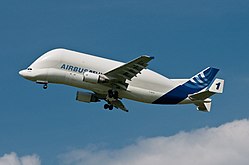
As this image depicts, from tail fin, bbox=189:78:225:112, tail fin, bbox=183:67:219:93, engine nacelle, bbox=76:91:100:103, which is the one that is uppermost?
tail fin, bbox=183:67:219:93

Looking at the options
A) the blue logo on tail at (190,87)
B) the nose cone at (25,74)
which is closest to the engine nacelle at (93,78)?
the nose cone at (25,74)

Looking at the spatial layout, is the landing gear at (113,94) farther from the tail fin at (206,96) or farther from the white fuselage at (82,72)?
the tail fin at (206,96)

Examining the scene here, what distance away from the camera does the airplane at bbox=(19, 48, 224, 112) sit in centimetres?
10594

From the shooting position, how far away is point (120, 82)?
108m

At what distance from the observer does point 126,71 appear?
10606cm

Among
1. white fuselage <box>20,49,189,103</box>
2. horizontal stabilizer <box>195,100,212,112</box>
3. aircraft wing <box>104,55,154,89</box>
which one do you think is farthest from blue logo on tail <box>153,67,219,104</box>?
aircraft wing <box>104,55,154,89</box>

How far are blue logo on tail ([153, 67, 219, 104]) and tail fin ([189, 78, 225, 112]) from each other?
4.28ft

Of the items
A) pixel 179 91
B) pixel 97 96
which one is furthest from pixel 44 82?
pixel 179 91

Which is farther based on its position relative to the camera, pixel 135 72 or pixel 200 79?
pixel 200 79

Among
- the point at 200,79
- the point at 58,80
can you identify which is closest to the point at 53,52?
the point at 58,80

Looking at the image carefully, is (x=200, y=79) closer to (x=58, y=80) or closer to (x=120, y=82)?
(x=120, y=82)

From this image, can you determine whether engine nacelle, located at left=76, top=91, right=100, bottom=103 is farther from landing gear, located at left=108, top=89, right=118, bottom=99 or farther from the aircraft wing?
the aircraft wing

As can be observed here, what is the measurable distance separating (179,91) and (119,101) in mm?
7893

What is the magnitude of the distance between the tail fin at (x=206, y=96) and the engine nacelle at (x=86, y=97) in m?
12.5
